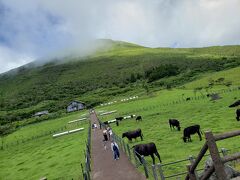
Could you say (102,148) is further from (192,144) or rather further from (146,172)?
(146,172)

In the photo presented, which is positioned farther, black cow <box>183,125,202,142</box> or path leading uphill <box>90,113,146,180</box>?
black cow <box>183,125,202,142</box>

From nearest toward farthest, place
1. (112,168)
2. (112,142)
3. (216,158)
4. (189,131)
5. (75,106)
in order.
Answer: (216,158)
(112,168)
(112,142)
(189,131)
(75,106)

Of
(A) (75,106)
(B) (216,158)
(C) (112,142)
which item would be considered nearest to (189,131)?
(C) (112,142)

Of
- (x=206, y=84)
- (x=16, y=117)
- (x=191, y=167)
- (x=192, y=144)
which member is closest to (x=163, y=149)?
(x=192, y=144)

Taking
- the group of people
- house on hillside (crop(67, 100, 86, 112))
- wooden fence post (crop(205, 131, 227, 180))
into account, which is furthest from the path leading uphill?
house on hillside (crop(67, 100, 86, 112))

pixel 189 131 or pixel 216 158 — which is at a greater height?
pixel 216 158

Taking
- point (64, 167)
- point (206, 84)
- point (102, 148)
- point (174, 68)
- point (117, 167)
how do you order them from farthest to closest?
1. point (174, 68)
2. point (206, 84)
3. point (102, 148)
4. point (64, 167)
5. point (117, 167)

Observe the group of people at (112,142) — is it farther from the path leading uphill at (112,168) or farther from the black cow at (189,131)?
the black cow at (189,131)

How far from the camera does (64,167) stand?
3450 centimetres

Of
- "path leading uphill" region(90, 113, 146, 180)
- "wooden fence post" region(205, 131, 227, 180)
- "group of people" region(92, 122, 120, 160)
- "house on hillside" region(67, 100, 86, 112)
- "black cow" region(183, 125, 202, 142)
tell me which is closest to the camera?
"wooden fence post" region(205, 131, 227, 180)

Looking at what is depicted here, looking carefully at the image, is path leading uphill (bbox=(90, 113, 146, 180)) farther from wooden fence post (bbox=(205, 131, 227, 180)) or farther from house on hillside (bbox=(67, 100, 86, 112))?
house on hillside (bbox=(67, 100, 86, 112))

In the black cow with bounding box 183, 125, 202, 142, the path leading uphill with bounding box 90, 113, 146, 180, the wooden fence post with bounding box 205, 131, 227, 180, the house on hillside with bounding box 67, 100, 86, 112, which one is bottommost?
the path leading uphill with bounding box 90, 113, 146, 180

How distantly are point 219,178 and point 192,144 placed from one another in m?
23.9

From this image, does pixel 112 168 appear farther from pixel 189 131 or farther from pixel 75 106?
pixel 75 106
